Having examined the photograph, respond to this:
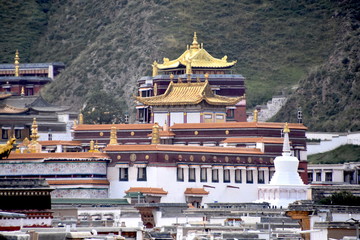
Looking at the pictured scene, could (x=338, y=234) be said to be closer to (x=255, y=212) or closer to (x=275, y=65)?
(x=255, y=212)

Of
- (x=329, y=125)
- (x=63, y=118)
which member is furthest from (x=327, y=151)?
(x=63, y=118)

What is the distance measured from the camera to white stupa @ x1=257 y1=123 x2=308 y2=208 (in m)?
117

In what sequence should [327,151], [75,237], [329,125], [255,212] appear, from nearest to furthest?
[75,237]
[255,212]
[327,151]
[329,125]

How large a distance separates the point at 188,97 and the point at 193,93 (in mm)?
752

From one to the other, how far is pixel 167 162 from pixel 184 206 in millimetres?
15935

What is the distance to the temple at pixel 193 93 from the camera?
145250mm

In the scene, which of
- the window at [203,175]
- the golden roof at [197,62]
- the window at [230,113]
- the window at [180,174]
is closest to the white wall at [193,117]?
the window at [230,113]

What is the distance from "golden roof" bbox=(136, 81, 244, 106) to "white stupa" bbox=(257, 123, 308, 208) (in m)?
23.2

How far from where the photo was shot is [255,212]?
99.8 metres

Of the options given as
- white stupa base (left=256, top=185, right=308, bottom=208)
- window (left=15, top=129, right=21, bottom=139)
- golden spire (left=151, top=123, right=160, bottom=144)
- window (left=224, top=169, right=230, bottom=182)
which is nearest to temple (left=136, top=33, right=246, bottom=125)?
golden spire (left=151, top=123, right=160, bottom=144)

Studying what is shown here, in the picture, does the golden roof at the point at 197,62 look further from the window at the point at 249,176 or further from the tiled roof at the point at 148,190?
the tiled roof at the point at 148,190

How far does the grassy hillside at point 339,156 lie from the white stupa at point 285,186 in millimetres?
27034

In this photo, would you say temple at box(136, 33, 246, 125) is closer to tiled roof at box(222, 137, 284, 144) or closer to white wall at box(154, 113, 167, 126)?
white wall at box(154, 113, 167, 126)

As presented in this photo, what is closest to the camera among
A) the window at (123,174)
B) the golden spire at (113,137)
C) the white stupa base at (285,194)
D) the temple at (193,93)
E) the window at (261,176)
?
the white stupa base at (285,194)
